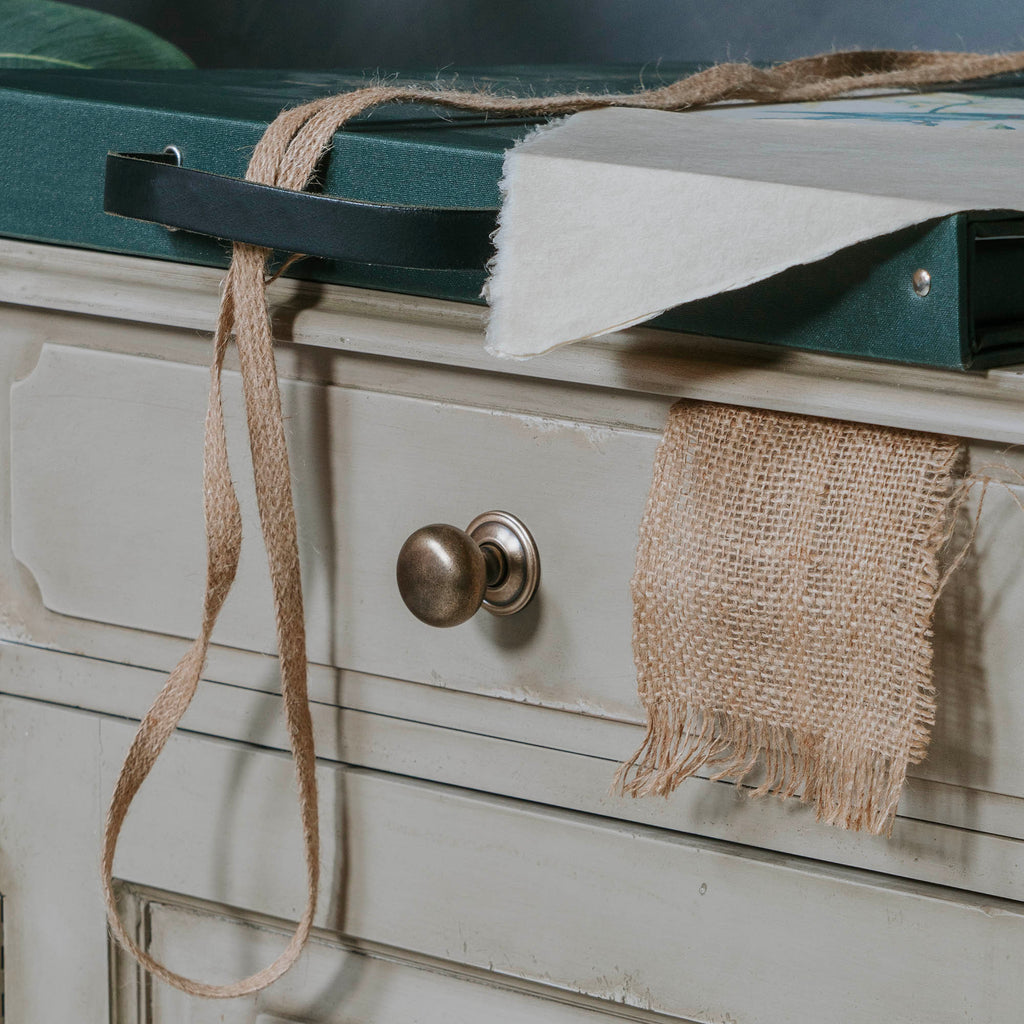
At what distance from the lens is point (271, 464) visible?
0.41m

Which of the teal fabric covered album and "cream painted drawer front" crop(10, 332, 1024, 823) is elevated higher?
the teal fabric covered album

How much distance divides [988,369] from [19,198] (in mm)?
305

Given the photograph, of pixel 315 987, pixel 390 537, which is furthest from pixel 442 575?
pixel 315 987

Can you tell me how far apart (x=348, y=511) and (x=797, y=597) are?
153 mm

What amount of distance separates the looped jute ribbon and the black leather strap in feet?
0.05

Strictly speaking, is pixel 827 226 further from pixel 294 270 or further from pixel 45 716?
pixel 45 716

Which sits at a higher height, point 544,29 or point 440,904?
point 544,29

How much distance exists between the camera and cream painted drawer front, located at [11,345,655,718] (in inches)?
16.0

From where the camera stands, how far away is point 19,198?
0.44m

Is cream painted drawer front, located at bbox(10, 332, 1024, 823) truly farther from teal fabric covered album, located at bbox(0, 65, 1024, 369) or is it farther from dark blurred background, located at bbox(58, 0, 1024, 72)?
dark blurred background, located at bbox(58, 0, 1024, 72)

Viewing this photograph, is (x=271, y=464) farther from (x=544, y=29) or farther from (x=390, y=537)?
(x=544, y=29)

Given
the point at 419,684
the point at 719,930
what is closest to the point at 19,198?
the point at 419,684

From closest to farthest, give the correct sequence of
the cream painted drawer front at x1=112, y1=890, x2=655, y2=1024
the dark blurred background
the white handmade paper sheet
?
the white handmade paper sheet < the cream painted drawer front at x1=112, y1=890, x2=655, y2=1024 < the dark blurred background

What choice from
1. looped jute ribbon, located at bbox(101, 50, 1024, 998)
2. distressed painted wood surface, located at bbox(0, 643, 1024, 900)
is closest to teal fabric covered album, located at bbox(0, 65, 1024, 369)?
looped jute ribbon, located at bbox(101, 50, 1024, 998)
